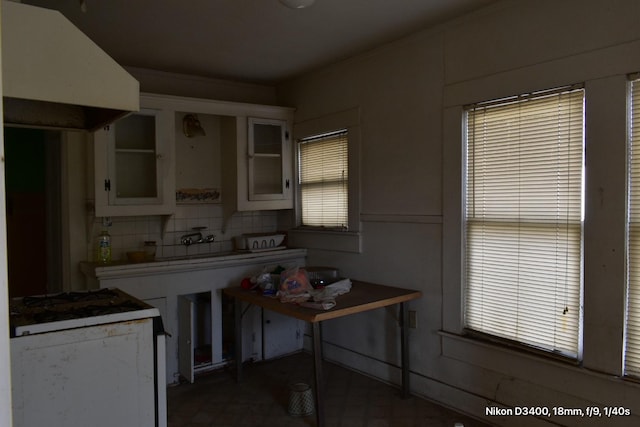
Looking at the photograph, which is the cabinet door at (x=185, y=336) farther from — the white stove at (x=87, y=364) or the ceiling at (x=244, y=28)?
the ceiling at (x=244, y=28)

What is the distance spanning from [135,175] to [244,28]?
56.2 inches

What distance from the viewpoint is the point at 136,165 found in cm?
364

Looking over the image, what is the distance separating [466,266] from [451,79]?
3.96 ft

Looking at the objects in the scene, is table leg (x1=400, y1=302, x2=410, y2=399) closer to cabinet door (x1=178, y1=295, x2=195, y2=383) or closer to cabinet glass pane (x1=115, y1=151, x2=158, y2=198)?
cabinet door (x1=178, y1=295, x2=195, y2=383)

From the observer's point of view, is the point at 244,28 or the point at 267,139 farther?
the point at 267,139

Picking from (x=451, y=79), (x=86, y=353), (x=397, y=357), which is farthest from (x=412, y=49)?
(x=86, y=353)

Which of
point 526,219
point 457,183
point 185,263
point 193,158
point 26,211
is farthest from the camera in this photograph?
point 26,211

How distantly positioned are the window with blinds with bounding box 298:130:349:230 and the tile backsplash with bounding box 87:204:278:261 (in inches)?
20.7

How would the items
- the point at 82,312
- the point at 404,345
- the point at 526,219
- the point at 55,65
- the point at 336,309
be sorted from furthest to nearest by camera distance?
the point at 404,345, the point at 336,309, the point at 526,219, the point at 82,312, the point at 55,65

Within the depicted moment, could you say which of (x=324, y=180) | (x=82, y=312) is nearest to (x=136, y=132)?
(x=324, y=180)

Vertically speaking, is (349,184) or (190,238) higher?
(349,184)

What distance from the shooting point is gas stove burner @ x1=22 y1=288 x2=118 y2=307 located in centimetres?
228

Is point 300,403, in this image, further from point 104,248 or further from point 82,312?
point 104,248

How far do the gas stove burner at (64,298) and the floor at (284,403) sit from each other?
1034mm
